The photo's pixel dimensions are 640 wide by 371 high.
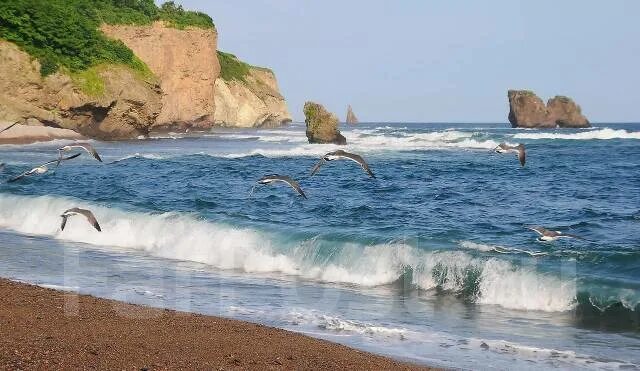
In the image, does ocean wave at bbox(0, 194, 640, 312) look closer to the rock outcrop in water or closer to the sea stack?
the sea stack

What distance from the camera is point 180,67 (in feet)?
244

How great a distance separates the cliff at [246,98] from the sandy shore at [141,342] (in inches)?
3957

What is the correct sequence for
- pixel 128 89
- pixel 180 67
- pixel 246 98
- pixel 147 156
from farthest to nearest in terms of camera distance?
pixel 246 98
pixel 180 67
pixel 128 89
pixel 147 156

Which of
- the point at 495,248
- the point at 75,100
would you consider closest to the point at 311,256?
the point at 495,248

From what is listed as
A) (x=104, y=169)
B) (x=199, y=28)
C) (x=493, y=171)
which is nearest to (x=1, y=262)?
(x=104, y=169)

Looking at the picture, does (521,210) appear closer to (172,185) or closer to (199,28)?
(172,185)

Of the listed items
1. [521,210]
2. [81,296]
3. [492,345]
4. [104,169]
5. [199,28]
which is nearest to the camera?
[492,345]

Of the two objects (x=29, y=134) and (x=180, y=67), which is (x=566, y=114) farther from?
(x=29, y=134)

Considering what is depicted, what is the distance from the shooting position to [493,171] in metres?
32.6

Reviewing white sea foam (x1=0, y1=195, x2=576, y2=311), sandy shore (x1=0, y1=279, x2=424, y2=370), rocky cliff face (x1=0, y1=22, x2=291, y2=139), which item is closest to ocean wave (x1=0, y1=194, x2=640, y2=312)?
white sea foam (x1=0, y1=195, x2=576, y2=311)

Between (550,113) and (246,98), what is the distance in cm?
4041

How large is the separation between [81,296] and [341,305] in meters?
3.32

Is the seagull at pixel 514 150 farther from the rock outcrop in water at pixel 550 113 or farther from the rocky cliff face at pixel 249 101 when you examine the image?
the rock outcrop in water at pixel 550 113

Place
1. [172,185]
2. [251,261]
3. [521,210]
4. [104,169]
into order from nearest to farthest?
[251,261]
[521,210]
[172,185]
[104,169]
